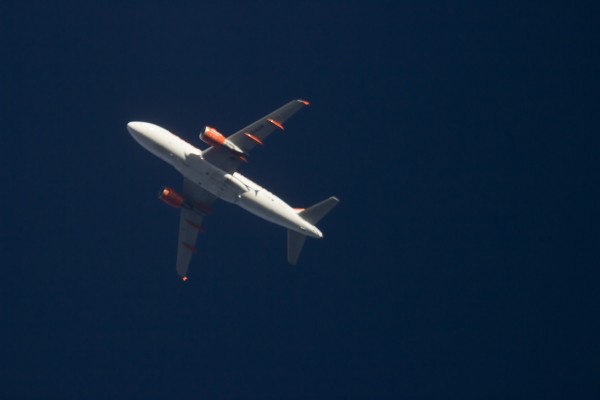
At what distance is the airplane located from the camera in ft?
305

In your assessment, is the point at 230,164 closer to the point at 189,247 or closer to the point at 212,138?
the point at 212,138

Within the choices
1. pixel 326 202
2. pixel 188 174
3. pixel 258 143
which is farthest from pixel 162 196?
pixel 326 202

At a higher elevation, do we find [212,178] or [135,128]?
[135,128]

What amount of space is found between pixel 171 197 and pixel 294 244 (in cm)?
1578

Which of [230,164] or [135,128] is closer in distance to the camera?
[135,128]

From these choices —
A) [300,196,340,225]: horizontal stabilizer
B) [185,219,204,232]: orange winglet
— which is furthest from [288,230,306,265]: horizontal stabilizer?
[185,219,204,232]: orange winglet

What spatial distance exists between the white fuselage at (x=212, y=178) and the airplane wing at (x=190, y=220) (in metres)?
5.23

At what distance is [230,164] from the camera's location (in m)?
94.7

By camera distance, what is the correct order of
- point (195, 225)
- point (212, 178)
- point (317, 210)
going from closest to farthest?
point (212, 178)
point (317, 210)
point (195, 225)

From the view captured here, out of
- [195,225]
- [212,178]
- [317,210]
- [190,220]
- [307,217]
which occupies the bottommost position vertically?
[195,225]

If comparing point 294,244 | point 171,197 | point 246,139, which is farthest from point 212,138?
point 294,244

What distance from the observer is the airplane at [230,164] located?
9288 centimetres

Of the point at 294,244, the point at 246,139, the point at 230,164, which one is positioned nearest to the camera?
the point at 246,139

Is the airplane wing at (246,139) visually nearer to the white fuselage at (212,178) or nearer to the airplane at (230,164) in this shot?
the airplane at (230,164)
